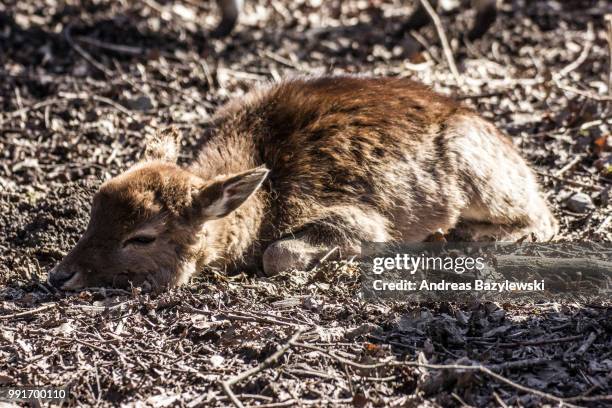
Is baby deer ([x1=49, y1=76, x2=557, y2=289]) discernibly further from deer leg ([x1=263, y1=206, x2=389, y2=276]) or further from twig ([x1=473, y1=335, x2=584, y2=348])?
twig ([x1=473, y1=335, x2=584, y2=348])

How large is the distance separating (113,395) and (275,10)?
336 inches

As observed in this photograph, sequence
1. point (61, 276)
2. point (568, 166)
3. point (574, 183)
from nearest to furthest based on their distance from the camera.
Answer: point (61, 276) < point (574, 183) < point (568, 166)

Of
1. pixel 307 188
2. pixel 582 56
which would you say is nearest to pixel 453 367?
pixel 307 188

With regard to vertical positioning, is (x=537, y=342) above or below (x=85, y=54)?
below

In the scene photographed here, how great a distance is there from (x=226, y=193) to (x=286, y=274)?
0.74m

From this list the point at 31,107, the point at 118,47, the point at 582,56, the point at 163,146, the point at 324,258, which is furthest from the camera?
the point at 118,47

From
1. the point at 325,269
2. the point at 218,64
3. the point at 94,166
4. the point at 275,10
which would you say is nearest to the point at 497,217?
the point at 325,269

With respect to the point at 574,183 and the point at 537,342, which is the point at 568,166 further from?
the point at 537,342

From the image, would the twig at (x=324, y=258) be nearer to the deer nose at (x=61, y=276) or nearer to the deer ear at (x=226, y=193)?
the deer ear at (x=226, y=193)

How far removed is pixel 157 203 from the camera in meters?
6.02

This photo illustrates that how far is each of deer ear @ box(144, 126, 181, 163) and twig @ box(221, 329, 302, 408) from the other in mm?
2420

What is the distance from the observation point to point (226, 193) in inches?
234

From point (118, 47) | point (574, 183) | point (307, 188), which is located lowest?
point (574, 183)

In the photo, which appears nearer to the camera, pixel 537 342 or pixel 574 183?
pixel 537 342
